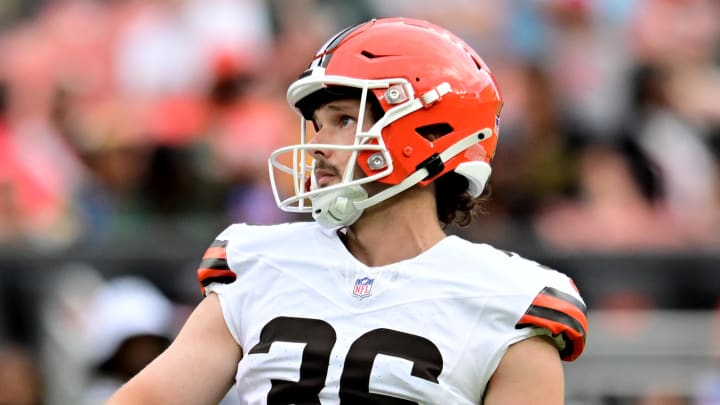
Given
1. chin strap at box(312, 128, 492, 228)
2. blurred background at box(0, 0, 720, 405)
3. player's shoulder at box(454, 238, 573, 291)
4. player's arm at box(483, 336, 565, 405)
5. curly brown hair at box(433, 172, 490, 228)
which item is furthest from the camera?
blurred background at box(0, 0, 720, 405)

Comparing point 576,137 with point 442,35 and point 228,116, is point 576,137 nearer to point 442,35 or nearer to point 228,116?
point 228,116

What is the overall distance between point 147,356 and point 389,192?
89.2 inches

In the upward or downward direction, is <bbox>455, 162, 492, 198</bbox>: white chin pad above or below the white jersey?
above

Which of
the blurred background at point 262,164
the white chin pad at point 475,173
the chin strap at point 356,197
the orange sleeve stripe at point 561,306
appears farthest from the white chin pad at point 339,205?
the blurred background at point 262,164

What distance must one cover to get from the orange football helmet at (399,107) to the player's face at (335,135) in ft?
0.09

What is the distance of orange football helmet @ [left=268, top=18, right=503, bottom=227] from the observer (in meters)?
3.36

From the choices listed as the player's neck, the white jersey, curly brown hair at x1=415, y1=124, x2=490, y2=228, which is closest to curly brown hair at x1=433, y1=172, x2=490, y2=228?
curly brown hair at x1=415, y1=124, x2=490, y2=228

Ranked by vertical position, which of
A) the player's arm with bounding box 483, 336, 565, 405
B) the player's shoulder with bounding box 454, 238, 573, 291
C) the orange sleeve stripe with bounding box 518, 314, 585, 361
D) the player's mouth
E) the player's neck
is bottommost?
the player's arm with bounding box 483, 336, 565, 405

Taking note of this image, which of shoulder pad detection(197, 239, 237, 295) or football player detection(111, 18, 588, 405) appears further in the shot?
shoulder pad detection(197, 239, 237, 295)

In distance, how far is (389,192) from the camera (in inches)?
134

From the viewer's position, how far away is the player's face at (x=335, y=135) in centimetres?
339

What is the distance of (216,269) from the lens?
3500 mm

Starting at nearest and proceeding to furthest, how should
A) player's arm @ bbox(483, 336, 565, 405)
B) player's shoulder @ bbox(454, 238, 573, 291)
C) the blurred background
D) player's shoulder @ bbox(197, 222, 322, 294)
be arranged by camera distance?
player's arm @ bbox(483, 336, 565, 405) → player's shoulder @ bbox(454, 238, 573, 291) → player's shoulder @ bbox(197, 222, 322, 294) → the blurred background

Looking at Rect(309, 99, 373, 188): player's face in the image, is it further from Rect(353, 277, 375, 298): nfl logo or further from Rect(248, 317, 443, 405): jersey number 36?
Rect(248, 317, 443, 405): jersey number 36
